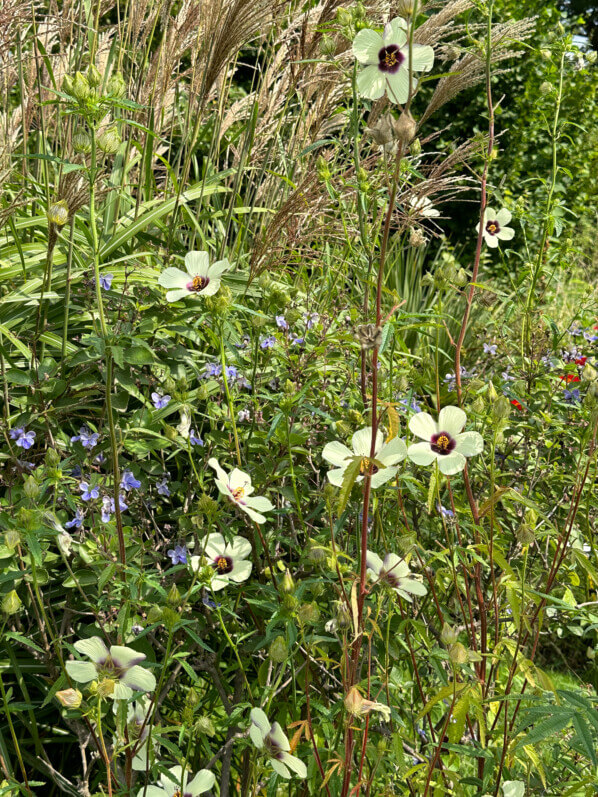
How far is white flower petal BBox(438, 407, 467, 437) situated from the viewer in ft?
3.53

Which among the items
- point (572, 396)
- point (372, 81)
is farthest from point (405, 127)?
point (572, 396)

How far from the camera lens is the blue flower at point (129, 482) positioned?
1.35m

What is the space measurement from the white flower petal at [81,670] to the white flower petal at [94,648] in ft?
0.04

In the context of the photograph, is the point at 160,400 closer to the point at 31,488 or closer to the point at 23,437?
the point at 23,437

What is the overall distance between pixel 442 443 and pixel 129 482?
555 mm

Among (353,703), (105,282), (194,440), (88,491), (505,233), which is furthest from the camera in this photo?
(505,233)

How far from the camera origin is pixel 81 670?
0.95 metres

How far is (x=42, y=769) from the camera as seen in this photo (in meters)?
1.32

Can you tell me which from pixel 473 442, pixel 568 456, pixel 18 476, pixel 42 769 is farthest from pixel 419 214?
pixel 42 769

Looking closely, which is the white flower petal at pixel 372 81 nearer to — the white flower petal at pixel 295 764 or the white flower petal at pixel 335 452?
the white flower petal at pixel 335 452

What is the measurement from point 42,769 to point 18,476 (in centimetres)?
51

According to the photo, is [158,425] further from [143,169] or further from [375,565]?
[143,169]

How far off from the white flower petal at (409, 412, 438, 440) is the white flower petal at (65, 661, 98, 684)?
509 millimetres

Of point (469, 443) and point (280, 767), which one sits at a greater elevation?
point (469, 443)
